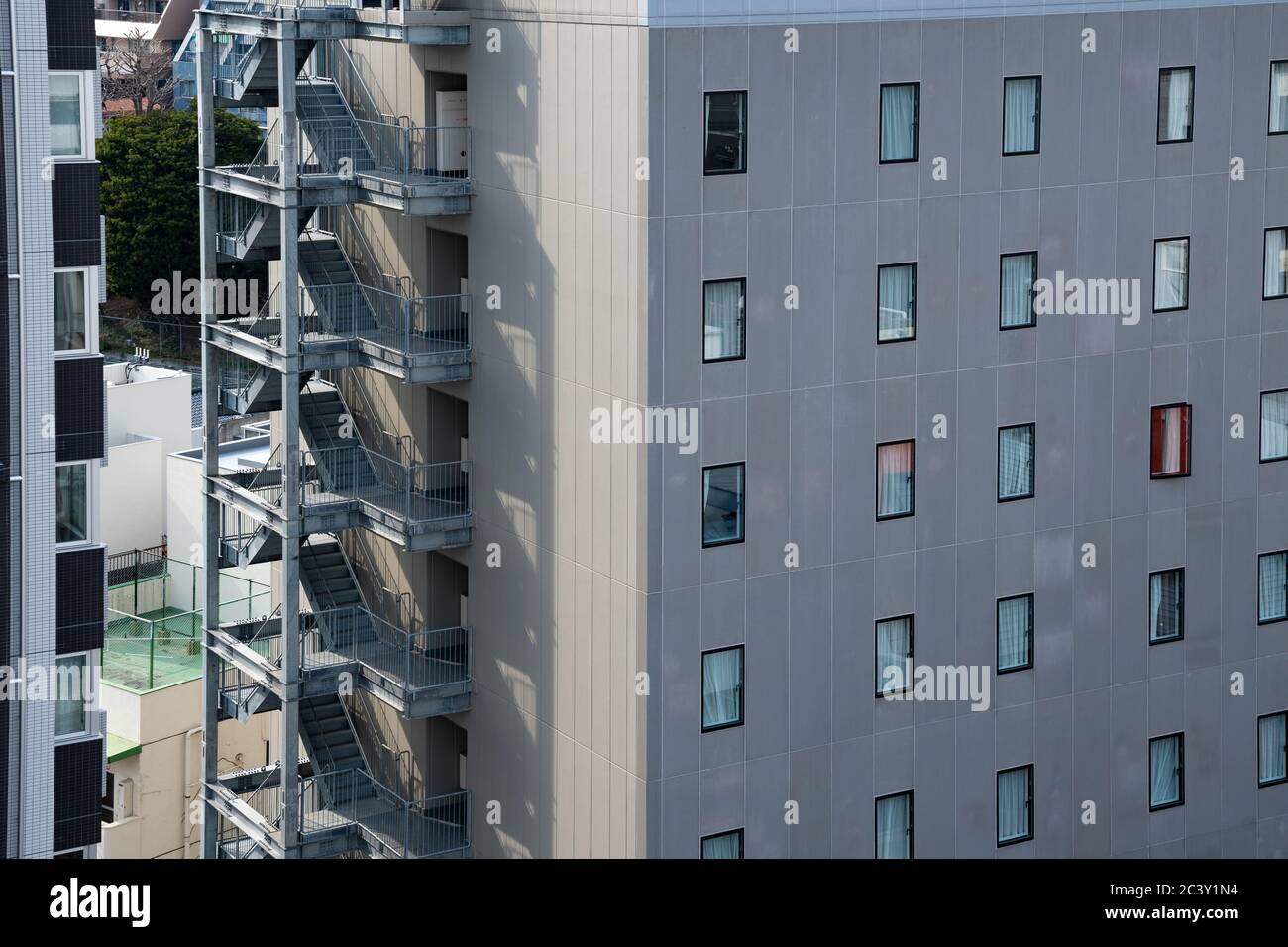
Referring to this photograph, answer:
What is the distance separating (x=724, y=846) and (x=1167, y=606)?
1105 centimetres

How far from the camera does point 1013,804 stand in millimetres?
39719

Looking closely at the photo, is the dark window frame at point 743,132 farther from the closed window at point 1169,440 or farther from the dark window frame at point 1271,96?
the dark window frame at point 1271,96

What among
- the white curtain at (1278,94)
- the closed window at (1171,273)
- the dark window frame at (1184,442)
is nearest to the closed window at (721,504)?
the dark window frame at (1184,442)

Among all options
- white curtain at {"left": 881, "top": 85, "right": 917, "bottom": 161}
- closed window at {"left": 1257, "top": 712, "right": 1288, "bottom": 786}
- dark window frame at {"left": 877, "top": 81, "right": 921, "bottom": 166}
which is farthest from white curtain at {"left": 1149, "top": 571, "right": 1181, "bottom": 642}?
white curtain at {"left": 881, "top": 85, "right": 917, "bottom": 161}

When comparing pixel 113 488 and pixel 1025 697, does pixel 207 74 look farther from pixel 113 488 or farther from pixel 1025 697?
pixel 113 488

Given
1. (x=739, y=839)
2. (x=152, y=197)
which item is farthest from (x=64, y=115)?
(x=152, y=197)

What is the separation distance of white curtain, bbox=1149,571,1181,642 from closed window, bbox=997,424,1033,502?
4.04 metres

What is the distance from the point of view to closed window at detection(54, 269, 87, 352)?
33.7m

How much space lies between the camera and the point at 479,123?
38.7m

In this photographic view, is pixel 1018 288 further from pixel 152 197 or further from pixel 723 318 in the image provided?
pixel 152 197

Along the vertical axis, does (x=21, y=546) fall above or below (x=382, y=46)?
below

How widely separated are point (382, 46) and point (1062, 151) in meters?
14.3

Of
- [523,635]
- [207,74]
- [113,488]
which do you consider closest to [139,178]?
[113,488]

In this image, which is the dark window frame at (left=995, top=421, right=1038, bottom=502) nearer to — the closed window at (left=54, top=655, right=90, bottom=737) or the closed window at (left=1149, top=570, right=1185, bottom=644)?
the closed window at (left=1149, top=570, right=1185, bottom=644)
